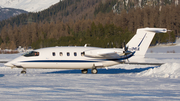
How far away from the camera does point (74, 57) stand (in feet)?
76.6

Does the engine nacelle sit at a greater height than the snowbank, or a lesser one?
greater

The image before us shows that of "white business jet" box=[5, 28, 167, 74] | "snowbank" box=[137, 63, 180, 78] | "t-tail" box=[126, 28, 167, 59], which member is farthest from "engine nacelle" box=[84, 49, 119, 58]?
"snowbank" box=[137, 63, 180, 78]

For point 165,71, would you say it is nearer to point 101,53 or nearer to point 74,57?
point 101,53

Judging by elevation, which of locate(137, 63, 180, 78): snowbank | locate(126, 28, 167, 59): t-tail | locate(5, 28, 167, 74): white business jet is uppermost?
locate(126, 28, 167, 59): t-tail

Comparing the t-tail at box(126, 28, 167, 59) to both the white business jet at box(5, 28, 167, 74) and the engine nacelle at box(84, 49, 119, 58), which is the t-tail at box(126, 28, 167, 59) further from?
the engine nacelle at box(84, 49, 119, 58)

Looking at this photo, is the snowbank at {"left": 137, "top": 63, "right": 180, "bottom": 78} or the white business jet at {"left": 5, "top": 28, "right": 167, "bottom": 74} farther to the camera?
the white business jet at {"left": 5, "top": 28, "right": 167, "bottom": 74}

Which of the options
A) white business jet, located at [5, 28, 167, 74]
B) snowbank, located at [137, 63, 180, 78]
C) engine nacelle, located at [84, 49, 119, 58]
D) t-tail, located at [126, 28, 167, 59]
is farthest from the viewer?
t-tail, located at [126, 28, 167, 59]

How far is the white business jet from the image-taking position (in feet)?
75.2

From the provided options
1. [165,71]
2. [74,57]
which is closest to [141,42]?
[165,71]

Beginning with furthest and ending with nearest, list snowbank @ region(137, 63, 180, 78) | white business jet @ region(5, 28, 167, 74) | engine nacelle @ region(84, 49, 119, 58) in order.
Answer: engine nacelle @ region(84, 49, 119, 58), white business jet @ region(5, 28, 167, 74), snowbank @ region(137, 63, 180, 78)

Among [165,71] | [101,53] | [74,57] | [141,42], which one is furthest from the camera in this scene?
[141,42]

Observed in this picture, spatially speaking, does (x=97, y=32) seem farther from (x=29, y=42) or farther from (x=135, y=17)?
(x=29, y=42)

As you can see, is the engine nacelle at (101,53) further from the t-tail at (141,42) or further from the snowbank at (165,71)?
the snowbank at (165,71)

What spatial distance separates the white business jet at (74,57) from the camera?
2292cm
